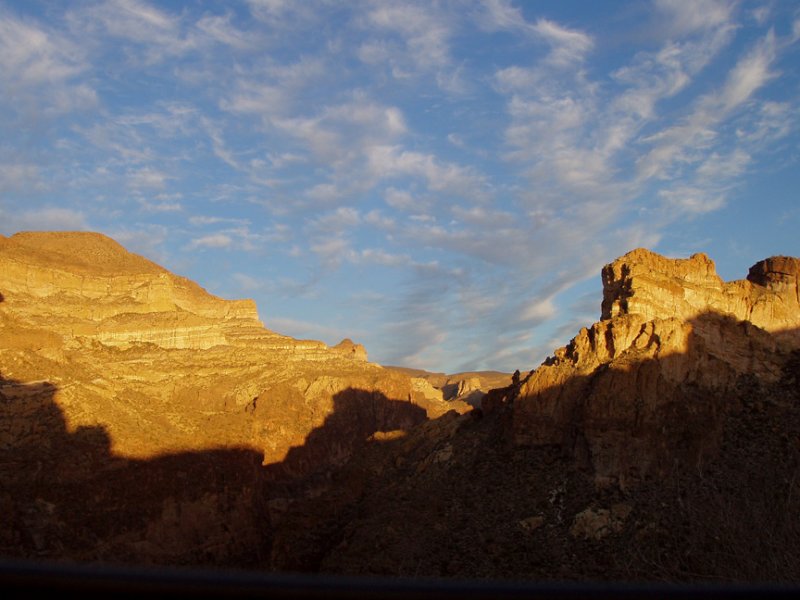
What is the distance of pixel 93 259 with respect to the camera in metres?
102

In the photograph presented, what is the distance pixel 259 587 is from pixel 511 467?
24682 millimetres

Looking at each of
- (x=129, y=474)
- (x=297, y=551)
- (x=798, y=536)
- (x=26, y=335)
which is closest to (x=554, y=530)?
(x=798, y=536)

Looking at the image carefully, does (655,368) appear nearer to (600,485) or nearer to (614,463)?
(614,463)

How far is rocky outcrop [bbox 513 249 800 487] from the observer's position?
2305cm

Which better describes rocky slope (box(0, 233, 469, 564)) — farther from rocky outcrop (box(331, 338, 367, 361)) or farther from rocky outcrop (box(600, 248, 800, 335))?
rocky outcrop (box(600, 248, 800, 335))

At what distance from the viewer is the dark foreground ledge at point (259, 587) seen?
1.75 m

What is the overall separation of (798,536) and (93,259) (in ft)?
339

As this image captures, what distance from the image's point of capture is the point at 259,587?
179 centimetres

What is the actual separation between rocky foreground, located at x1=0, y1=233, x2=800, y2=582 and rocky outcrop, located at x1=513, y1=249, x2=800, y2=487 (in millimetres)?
75

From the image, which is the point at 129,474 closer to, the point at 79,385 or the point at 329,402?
the point at 79,385

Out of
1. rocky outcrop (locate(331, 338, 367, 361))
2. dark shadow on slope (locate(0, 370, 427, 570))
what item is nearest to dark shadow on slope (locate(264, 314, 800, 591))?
dark shadow on slope (locate(0, 370, 427, 570))

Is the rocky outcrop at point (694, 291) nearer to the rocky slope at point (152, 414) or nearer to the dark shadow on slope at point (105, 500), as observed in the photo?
the dark shadow on slope at point (105, 500)

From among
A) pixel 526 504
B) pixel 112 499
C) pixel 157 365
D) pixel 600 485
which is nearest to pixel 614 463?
pixel 600 485

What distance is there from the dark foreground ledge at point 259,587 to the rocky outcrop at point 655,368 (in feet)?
71.4
